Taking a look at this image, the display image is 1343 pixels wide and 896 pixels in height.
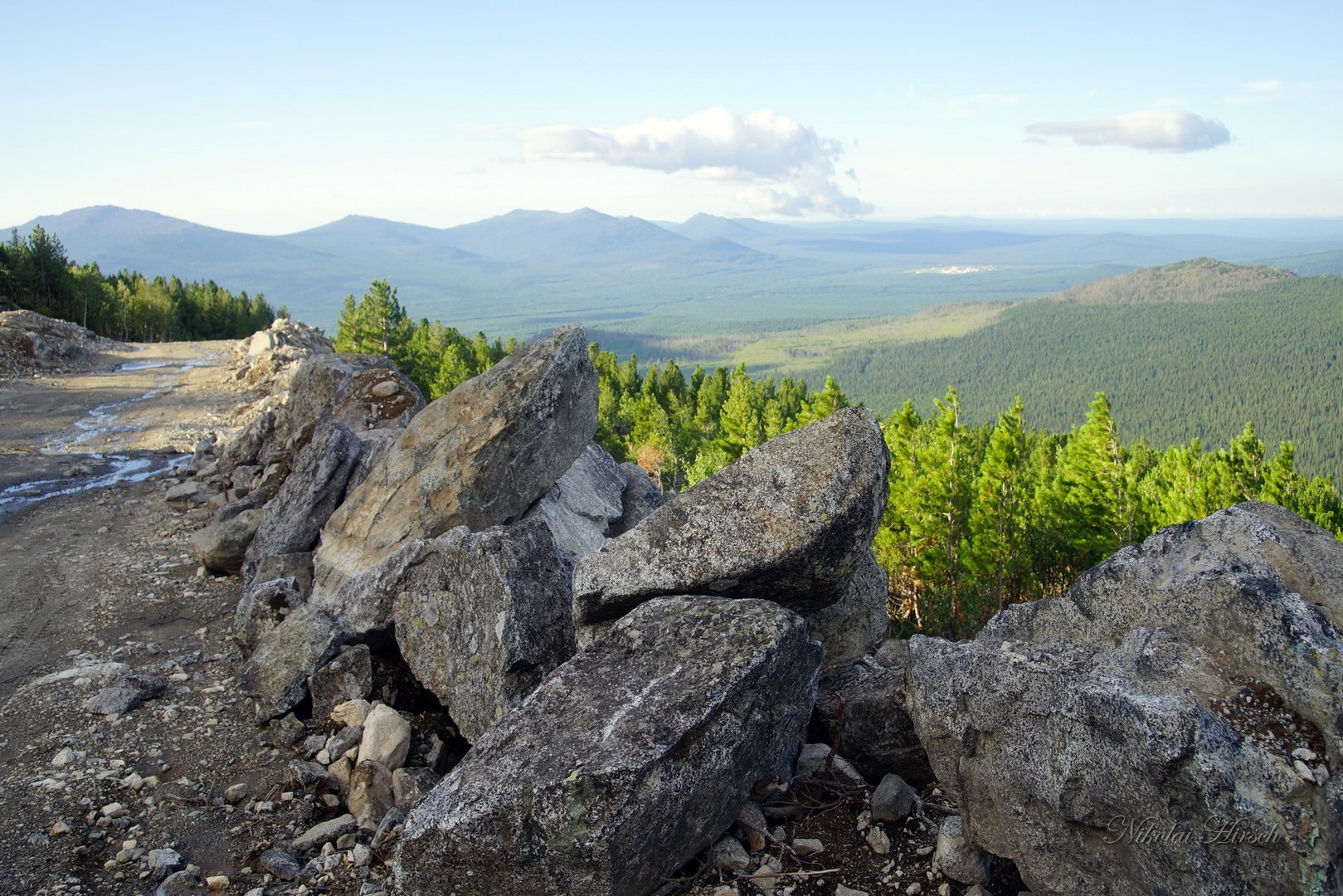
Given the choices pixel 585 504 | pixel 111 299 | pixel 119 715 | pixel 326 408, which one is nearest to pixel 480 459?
pixel 585 504

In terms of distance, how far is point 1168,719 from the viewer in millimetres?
5852

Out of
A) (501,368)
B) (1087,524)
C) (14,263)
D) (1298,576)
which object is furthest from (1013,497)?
(14,263)

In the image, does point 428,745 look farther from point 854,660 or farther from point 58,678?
point 58,678

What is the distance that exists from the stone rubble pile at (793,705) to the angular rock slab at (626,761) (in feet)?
0.07

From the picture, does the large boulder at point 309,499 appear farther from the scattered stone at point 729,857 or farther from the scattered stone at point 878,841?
the scattered stone at point 878,841

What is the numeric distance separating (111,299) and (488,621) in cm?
8653

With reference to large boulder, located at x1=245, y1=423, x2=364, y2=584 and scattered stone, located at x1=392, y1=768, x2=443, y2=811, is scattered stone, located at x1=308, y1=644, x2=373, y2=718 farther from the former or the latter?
large boulder, located at x1=245, y1=423, x2=364, y2=584

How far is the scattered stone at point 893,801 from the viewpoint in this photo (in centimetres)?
780

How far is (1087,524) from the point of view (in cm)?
3603

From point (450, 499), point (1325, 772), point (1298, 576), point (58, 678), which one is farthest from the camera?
point (450, 499)

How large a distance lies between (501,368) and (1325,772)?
40.2 feet

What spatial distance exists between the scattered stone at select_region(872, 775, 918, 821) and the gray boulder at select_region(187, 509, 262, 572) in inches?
527

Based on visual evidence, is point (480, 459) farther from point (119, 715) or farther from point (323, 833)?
point (323, 833)

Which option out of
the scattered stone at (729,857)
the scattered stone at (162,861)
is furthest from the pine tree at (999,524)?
the scattered stone at (162,861)
